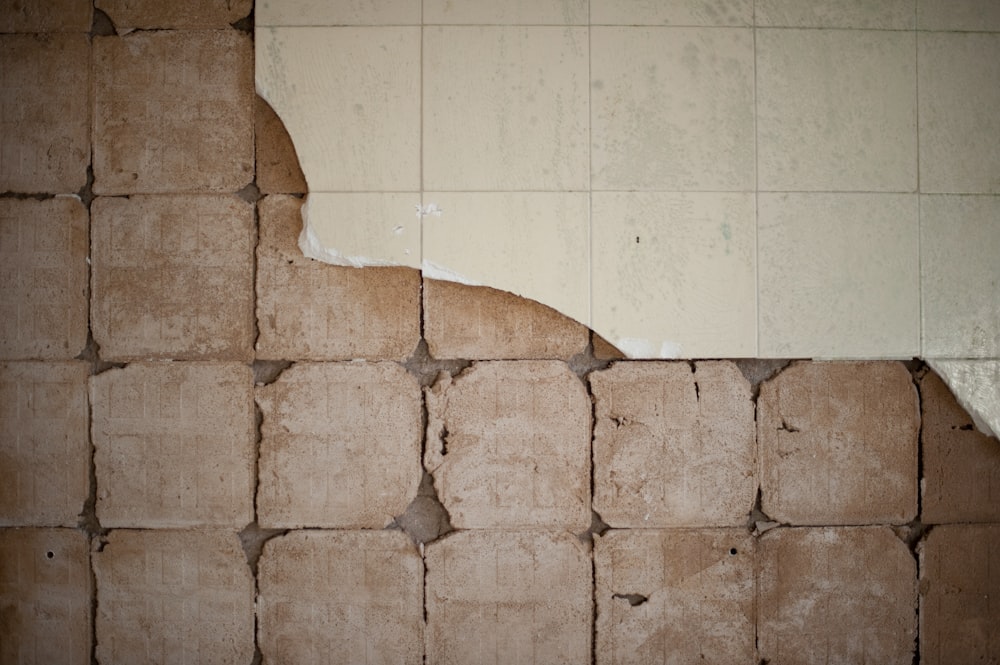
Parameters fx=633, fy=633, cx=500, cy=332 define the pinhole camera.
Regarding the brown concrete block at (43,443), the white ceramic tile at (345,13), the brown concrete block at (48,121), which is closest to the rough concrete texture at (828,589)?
the white ceramic tile at (345,13)

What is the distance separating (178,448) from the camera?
2.39 meters

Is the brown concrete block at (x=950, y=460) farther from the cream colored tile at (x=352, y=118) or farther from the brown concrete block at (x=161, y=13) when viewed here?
the brown concrete block at (x=161, y=13)

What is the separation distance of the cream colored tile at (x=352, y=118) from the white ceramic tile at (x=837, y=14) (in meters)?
1.34

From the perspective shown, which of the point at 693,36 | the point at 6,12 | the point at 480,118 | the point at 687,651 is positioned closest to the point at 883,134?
the point at 693,36

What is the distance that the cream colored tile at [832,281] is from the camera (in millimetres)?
2346

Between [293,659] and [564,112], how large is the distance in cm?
228

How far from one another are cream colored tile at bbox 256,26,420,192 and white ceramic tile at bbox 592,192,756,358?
2.46 ft

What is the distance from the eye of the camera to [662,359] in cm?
238

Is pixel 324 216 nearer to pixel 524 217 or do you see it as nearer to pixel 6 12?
pixel 524 217

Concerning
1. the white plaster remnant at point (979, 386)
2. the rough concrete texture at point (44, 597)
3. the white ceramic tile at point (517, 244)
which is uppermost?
the white ceramic tile at point (517, 244)

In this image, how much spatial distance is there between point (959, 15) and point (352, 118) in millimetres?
2302

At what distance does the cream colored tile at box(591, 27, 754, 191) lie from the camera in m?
2.33

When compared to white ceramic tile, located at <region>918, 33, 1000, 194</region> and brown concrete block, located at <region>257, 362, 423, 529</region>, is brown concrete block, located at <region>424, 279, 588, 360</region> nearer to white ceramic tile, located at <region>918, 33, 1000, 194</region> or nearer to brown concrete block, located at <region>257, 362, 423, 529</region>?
brown concrete block, located at <region>257, 362, 423, 529</region>

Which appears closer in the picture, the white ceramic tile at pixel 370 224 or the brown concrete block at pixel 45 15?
the white ceramic tile at pixel 370 224
